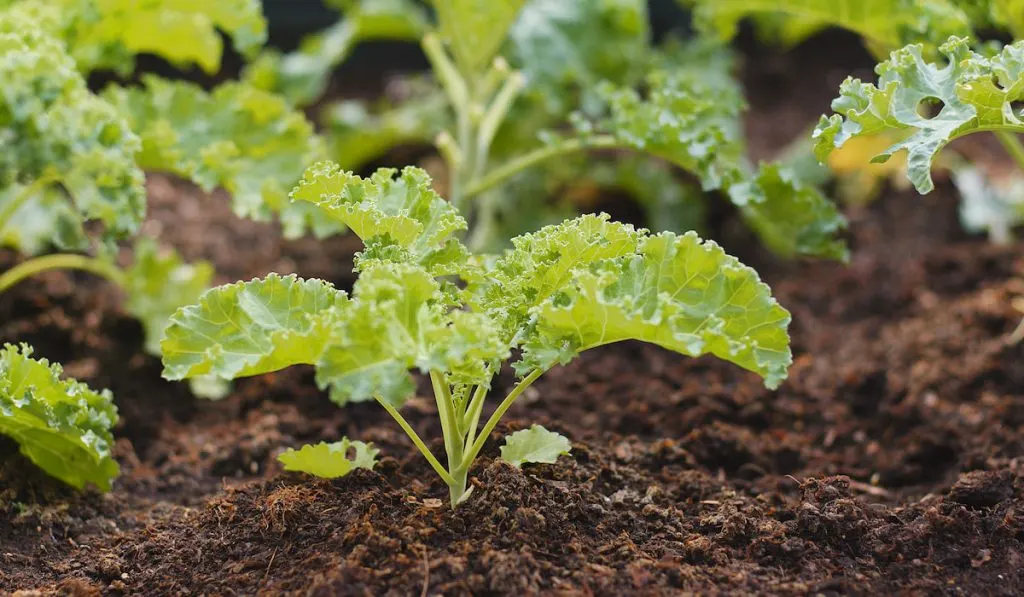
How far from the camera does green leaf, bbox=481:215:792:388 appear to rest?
1.95m

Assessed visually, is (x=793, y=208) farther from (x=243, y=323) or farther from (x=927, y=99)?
(x=243, y=323)

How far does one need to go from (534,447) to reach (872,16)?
1821 mm

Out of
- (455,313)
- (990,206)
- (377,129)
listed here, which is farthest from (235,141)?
(990,206)

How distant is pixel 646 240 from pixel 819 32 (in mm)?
3903

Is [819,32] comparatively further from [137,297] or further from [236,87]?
[137,297]

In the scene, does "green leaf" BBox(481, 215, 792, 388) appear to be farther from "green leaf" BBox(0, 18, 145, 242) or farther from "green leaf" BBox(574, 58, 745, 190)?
"green leaf" BBox(0, 18, 145, 242)

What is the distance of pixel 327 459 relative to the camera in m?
2.17

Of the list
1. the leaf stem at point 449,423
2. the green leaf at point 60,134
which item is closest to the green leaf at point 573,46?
the green leaf at point 60,134

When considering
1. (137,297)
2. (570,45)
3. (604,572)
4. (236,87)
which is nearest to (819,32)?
(570,45)

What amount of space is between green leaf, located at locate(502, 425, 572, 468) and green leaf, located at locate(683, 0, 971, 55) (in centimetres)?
158

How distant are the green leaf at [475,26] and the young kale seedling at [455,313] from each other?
135 cm

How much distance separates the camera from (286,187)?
3.07m

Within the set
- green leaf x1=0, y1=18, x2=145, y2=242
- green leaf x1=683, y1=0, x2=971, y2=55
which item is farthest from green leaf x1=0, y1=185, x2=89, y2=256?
green leaf x1=683, y1=0, x2=971, y2=55

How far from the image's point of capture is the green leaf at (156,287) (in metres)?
3.29
